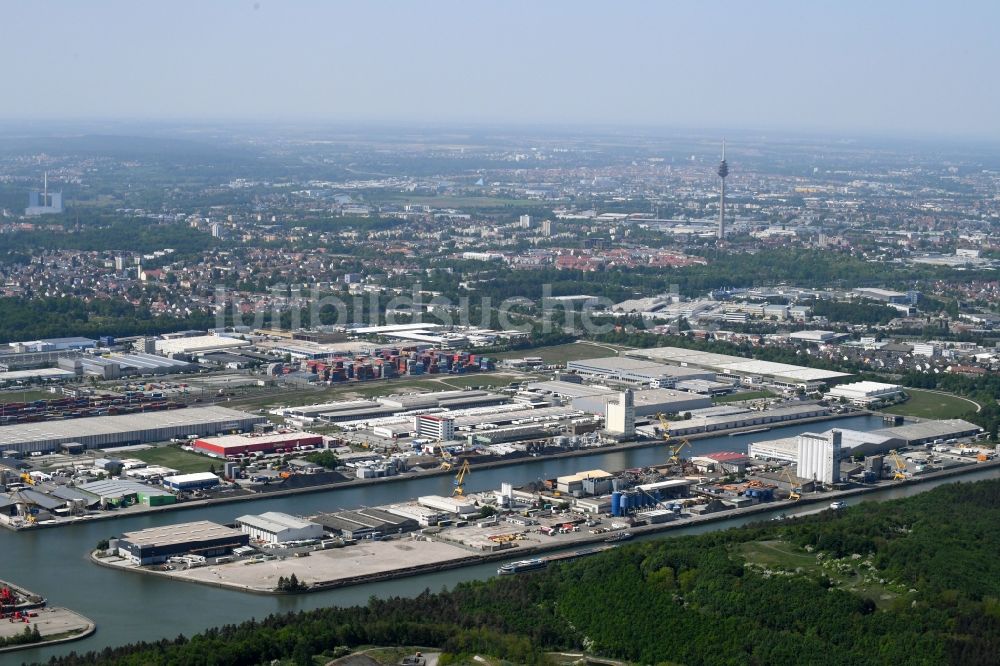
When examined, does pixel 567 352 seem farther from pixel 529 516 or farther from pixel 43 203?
pixel 43 203

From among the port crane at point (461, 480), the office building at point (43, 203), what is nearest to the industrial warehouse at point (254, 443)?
the port crane at point (461, 480)

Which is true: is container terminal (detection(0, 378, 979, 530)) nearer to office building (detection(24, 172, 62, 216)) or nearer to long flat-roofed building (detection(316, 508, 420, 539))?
long flat-roofed building (detection(316, 508, 420, 539))

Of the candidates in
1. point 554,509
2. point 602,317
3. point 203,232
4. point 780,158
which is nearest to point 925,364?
point 602,317

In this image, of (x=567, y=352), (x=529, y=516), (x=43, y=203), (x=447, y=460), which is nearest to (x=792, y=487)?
(x=529, y=516)

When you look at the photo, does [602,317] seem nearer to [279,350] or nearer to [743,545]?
[279,350]

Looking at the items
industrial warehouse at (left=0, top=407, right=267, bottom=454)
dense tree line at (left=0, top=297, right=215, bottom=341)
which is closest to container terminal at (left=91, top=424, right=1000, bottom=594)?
industrial warehouse at (left=0, top=407, right=267, bottom=454)

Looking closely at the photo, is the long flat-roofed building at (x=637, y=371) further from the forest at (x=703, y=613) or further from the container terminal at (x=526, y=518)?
the forest at (x=703, y=613)
